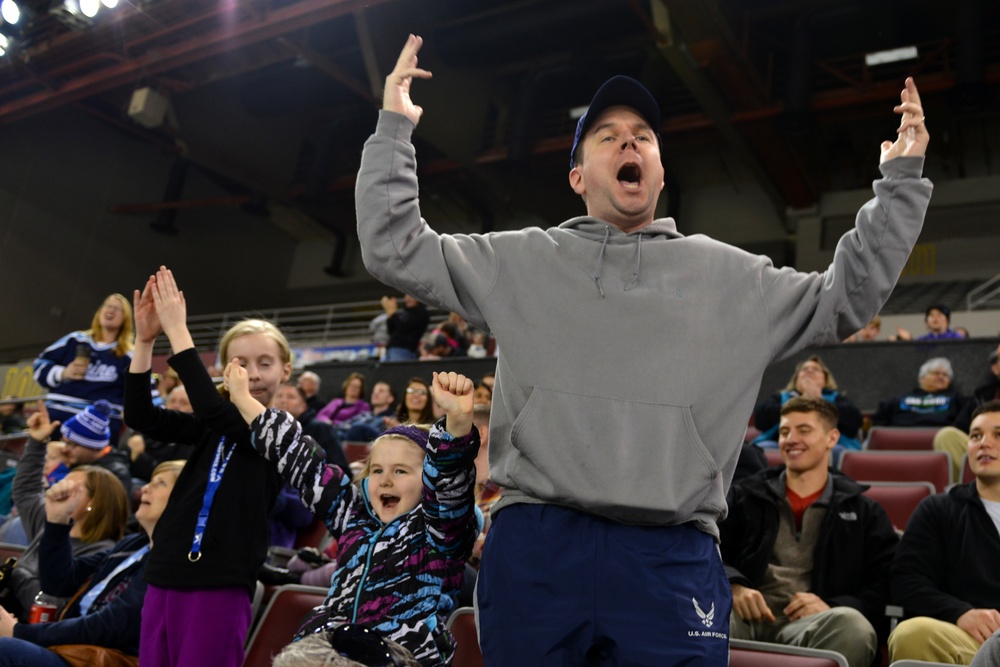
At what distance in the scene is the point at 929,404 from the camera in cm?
512

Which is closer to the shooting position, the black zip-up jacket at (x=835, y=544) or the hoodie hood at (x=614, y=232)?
the hoodie hood at (x=614, y=232)

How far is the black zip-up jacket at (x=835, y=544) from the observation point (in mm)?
2412

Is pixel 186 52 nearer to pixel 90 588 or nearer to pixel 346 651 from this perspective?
pixel 90 588

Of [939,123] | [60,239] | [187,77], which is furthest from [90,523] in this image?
[60,239]

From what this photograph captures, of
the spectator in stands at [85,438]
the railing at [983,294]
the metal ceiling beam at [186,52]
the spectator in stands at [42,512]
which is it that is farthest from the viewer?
→ the railing at [983,294]

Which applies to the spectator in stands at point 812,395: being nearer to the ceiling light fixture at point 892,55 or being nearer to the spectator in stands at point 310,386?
the spectator in stands at point 310,386

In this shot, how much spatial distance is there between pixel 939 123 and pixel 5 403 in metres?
10.1

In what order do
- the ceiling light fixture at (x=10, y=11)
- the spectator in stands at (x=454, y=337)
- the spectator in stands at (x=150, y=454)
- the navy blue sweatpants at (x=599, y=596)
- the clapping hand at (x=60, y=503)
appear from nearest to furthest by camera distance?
the navy blue sweatpants at (x=599, y=596) < the clapping hand at (x=60, y=503) < the spectator in stands at (x=150, y=454) < the ceiling light fixture at (x=10, y=11) < the spectator in stands at (x=454, y=337)

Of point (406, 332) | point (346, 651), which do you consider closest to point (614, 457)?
point (346, 651)

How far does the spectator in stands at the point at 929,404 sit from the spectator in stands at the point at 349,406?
3.53 m

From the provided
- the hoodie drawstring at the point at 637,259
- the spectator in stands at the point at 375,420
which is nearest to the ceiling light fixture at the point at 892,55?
the spectator in stands at the point at 375,420

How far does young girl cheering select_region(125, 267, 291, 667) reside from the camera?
2055mm

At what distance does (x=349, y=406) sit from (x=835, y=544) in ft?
15.3

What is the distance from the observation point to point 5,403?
752 cm
